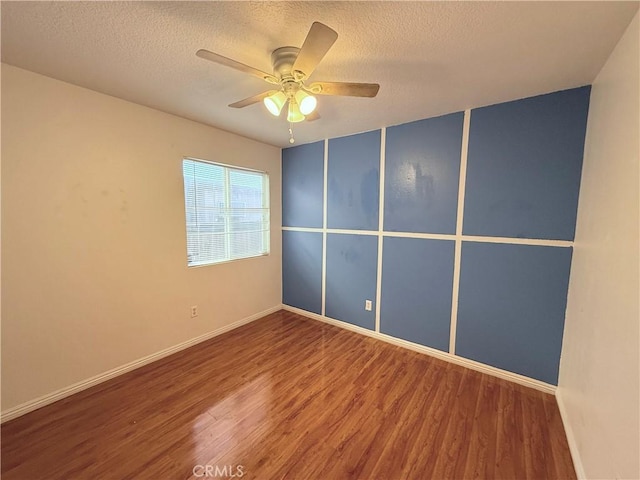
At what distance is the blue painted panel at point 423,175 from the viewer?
2.42 meters

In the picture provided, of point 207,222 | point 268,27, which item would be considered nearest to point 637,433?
point 268,27

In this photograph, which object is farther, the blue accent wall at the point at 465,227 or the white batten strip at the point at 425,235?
the white batten strip at the point at 425,235

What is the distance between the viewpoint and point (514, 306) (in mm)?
2184

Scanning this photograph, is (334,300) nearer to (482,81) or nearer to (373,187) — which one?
(373,187)

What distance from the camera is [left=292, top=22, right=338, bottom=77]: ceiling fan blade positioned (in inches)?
40.9

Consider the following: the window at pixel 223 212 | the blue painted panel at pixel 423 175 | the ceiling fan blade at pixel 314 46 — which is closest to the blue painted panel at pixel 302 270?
the window at pixel 223 212

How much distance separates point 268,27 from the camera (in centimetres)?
131

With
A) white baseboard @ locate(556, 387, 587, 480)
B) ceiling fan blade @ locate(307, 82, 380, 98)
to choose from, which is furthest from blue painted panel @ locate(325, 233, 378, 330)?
ceiling fan blade @ locate(307, 82, 380, 98)

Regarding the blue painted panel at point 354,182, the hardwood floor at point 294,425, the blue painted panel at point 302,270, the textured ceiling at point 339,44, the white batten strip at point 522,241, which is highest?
the textured ceiling at point 339,44

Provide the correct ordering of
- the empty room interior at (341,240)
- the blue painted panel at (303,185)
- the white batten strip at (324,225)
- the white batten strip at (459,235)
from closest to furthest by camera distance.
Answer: the empty room interior at (341,240) → the white batten strip at (459,235) → the white batten strip at (324,225) → the blue painted panel at (303,185)

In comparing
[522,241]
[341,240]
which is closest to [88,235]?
[341,240]

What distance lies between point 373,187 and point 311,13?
6.16 ft

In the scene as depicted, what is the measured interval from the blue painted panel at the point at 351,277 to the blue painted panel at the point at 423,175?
0.43 metres

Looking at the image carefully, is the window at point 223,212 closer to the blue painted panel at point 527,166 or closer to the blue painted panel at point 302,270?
the blue painted panel at point 302,270
